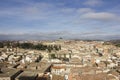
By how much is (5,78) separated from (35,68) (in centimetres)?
710

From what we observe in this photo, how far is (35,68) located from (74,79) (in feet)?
39.4

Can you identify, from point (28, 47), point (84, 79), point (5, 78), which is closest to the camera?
point (84, 79)

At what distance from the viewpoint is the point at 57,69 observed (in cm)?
3247

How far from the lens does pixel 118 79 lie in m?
18.7

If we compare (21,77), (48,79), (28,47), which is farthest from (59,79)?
(28,47)

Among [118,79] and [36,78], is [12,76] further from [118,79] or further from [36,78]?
[118,79]

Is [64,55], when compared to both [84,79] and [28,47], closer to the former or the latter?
[28,47]

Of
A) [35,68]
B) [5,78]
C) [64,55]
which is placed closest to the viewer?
[5,78]

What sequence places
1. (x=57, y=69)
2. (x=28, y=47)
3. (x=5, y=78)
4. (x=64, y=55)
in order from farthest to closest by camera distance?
(x=28, y=47) < (x=64, y=55) < (x=57, y=69) < (x=5, y=78)

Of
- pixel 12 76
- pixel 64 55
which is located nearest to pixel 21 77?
pixel 12 76

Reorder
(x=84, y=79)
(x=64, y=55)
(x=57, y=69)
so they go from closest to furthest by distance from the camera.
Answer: (x=84, y=79)
(x=57, y=69)
(x=64, y=55)

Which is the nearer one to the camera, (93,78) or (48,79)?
(93,78)

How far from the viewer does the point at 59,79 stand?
2309cm

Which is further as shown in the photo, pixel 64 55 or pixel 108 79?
pixel 64 55
